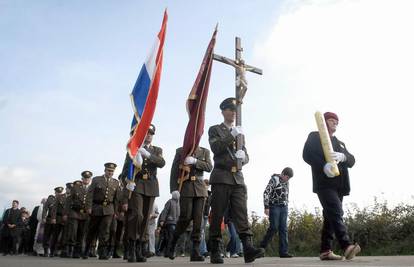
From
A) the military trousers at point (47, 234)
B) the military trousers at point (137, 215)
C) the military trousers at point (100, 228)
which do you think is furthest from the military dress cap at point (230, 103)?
the military trousers at point (47, 234)

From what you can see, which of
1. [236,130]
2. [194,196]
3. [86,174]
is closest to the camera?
[236,130]

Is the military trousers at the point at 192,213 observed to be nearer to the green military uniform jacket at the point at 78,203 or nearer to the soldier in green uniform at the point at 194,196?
the soldier in green uniform at the point at 194,196

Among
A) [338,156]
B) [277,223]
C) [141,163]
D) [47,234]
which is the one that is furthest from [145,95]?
[47,234]

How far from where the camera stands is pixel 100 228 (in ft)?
41.9

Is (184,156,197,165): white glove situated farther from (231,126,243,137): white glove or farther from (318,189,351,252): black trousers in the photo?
(318,189,351,252): black trousers

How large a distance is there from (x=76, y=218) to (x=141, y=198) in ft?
21.0

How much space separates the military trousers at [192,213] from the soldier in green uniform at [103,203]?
371 centimetres

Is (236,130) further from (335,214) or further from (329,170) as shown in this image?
(335,214)

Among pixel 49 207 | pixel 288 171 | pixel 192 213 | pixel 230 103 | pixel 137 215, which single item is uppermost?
pixel 230 103

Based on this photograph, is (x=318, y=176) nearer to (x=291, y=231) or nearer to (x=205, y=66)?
(x=205, y=66)

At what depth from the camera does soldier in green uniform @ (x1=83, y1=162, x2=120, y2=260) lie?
12719mm

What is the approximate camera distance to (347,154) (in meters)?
8.09

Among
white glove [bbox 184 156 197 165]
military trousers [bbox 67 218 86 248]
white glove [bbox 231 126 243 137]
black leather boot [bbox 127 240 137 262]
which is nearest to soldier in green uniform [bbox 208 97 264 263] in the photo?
white glove [bbox 231 126 243 137]

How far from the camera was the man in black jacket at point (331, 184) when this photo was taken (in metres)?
7.62
